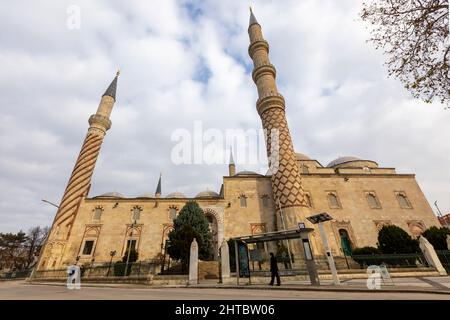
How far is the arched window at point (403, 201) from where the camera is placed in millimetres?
24359

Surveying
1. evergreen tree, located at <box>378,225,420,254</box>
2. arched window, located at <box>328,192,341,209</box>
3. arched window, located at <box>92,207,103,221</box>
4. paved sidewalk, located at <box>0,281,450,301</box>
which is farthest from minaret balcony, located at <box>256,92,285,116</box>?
paved sidewalk, located at <box>0,281,450,301</box>

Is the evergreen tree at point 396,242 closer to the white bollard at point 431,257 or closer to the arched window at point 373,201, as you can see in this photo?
the white bollard at point 431,257

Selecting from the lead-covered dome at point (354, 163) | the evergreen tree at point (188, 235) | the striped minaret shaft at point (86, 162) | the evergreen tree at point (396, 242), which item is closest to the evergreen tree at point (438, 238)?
the evergreen tree at point (396, 242)

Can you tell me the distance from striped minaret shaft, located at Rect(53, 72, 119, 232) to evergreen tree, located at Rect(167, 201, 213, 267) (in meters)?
11.8

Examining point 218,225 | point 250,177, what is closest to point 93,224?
point 218,225

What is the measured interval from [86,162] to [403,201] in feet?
115

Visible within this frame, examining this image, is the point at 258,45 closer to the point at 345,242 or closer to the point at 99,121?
the point at 99,121

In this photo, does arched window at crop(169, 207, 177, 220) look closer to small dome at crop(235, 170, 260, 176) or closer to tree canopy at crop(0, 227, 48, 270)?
small dome at crop(235, 170, 260, 176)

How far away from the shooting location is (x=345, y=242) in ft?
72.6

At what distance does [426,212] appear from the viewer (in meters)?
23.9

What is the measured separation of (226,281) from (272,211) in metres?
12.3

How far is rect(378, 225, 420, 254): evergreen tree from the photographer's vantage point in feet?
55.2
